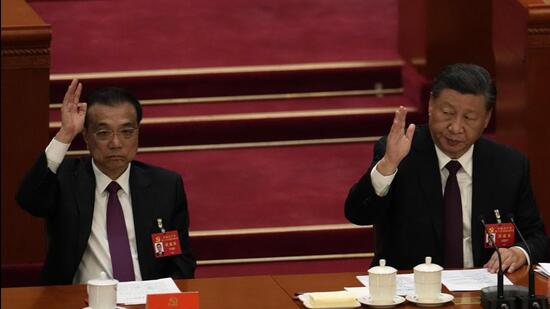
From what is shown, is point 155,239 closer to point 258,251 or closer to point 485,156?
point 485,156

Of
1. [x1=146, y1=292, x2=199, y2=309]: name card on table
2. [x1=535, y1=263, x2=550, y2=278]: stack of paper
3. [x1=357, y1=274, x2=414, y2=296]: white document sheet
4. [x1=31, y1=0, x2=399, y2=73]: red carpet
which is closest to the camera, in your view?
[x1=146, y1=292, x2=199, y2=309]: name card on table

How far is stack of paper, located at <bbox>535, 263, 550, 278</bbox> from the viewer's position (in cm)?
411

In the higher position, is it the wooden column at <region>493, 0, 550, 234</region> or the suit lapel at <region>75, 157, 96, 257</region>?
the wooden column at <region>493, 0, 550, 234</region>

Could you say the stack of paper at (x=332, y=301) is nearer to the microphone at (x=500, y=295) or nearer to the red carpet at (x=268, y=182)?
the microphone at (x=500, y=295)

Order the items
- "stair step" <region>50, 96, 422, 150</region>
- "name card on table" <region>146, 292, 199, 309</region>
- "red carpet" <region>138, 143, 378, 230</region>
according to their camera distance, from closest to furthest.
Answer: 1. "name card on table" <region>146, 292, 199, 309</region>
2. "red carpet" <region>138, 143, 378, 230</region>
3. "stair step" <region>50, 96, 422, 150</region>

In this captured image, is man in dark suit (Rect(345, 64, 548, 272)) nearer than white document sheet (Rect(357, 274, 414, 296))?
No

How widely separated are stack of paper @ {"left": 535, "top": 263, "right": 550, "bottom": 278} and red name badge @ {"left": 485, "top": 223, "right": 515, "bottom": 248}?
0.46ft

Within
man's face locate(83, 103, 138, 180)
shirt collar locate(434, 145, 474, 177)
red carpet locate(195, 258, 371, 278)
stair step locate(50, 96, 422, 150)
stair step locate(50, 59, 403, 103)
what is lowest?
red carpet locate(195, 258, 371, 278)

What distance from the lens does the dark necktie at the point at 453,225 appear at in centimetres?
441

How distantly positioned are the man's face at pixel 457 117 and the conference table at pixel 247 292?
1.76 feet

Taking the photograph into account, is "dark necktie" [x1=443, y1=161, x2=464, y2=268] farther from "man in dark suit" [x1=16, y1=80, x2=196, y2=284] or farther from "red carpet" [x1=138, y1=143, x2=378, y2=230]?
"red carpet" [x1=138, y1=143, x2=378, y2=230]

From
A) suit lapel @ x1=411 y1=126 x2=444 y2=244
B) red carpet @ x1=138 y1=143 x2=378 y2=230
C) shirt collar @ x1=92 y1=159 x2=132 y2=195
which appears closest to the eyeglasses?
shirt collar @ x1=92 y1=159 x2=132 y2=195

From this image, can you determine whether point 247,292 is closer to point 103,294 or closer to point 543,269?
point 103,294

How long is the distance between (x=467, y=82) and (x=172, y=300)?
1509 mm
